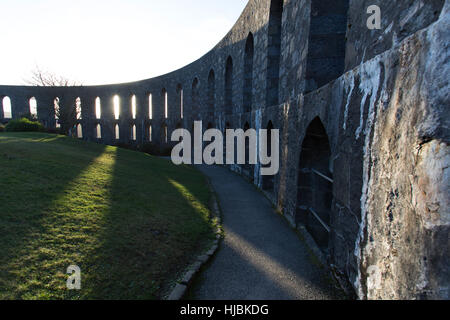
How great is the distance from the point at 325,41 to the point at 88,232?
5.42 metres

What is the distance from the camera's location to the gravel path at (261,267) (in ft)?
10.9

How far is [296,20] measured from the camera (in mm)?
5633

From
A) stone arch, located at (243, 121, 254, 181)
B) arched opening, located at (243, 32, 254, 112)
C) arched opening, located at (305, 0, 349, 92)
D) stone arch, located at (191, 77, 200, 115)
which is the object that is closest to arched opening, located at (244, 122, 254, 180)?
stone arch, located at (243, 121, 254, 181)

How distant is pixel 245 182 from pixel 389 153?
27.3 feet

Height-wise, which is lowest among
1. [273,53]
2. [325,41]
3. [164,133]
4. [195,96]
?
[164,133]

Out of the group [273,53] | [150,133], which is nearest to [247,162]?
[273,53]

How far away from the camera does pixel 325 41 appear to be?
4.88 metres

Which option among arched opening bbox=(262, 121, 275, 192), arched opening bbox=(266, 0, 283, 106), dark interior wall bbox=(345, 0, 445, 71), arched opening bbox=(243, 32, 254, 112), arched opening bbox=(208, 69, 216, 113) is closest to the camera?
dark interior wall bbox=(345, 0, 445, 71)

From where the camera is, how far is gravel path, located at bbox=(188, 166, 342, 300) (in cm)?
333

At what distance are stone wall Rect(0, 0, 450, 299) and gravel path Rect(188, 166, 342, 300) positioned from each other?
41 cm

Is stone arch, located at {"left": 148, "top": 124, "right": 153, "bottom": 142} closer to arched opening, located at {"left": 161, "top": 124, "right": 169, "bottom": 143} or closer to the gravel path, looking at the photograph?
arched opening, located at {"left": 161, "top": 124, "right": 169, "bottom": 143}

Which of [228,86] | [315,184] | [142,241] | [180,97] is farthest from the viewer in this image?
[180,97]

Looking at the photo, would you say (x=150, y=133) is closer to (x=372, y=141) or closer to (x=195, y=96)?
(x=195, y=96)
